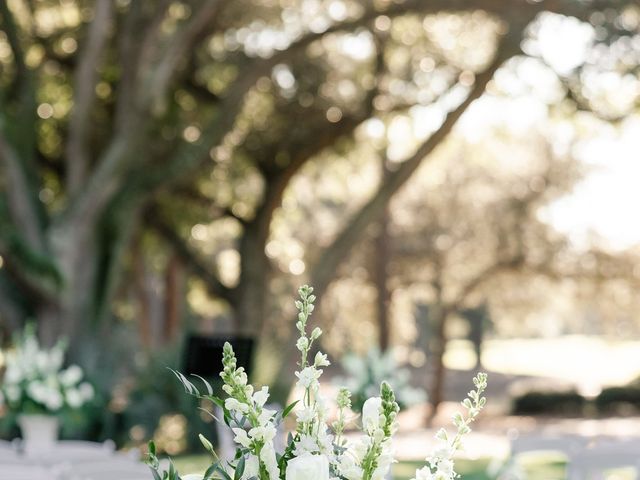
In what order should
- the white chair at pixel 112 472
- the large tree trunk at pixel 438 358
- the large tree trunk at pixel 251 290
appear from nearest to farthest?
the white chair at pixel 112 472, the large tree trunk at pixel 251 290, the large tree trunk at pixel 438 358

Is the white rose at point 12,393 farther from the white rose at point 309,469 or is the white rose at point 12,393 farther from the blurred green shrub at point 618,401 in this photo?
the blurred green shrub at point 618,401

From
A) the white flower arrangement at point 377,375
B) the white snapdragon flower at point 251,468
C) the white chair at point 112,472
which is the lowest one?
the white flower arrangement at point 377,375

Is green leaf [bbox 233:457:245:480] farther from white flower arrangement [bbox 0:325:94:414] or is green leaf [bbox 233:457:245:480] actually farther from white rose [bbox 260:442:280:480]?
white flower arrangement [bbox 0:325:94:414]

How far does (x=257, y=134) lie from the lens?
17.2 m

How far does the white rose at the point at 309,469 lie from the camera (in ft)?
6.49

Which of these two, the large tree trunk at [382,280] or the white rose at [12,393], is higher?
the white rose at [12,393]

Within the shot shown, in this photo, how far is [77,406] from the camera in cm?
930

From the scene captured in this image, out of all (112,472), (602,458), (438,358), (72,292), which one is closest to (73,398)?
(112,472)

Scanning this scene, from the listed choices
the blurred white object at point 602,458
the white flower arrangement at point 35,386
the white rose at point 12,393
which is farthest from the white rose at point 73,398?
the blurred white object at point 602,458

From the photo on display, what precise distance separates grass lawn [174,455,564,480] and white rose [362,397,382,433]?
10.1 m

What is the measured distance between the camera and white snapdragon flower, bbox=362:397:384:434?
208cm

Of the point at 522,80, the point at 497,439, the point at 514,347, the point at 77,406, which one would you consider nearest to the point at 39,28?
the point at 522,80

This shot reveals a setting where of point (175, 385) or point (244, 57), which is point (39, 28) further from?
point (175, 385)

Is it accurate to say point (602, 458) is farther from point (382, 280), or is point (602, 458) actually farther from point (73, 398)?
point (382, 280)
